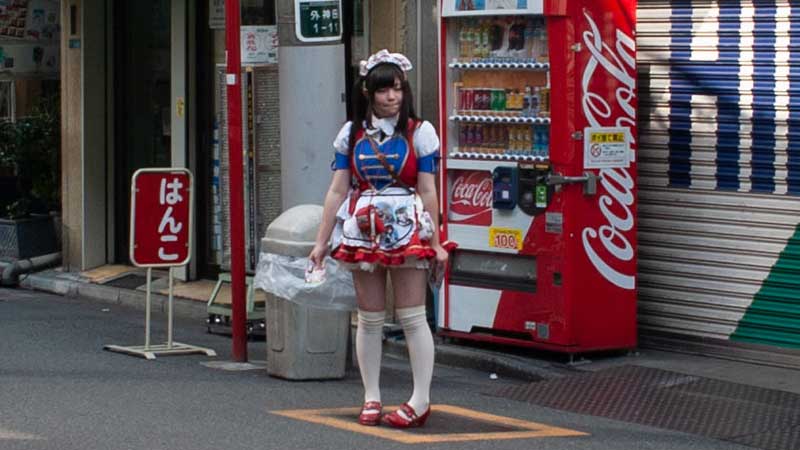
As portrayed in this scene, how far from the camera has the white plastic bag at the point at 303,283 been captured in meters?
8.84

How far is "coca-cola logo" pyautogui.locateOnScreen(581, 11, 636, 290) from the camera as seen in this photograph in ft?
32.2

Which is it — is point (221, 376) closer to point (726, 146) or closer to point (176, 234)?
point (176, 234)

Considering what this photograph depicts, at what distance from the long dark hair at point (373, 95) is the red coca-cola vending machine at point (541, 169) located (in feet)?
7.07

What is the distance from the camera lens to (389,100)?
7.73m

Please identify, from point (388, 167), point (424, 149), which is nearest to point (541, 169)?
point (424, 149)

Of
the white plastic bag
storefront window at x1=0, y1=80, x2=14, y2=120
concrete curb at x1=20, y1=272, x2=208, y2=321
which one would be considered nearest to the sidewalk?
the white plastic bag

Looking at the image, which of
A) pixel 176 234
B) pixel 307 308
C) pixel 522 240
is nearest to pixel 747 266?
pixel 522 240

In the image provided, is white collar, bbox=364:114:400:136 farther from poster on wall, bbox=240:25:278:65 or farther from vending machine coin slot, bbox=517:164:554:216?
poster on wall, bbox=240:25:278:65

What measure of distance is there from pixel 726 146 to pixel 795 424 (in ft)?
7.91

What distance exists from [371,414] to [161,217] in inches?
127

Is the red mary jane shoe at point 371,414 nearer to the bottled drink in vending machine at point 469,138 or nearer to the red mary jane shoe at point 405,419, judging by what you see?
the red mary jane shoe at point 405,419

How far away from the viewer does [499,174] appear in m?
10.1

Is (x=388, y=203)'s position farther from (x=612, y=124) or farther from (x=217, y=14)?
(x=217, y=14)

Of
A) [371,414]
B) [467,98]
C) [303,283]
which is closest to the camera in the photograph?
[371,414]
